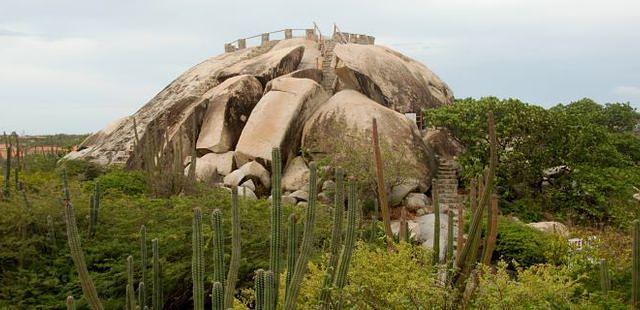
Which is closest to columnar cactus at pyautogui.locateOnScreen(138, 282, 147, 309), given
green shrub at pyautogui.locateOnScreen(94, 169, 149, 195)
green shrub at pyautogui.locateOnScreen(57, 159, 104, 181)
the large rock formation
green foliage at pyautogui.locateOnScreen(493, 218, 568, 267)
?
green foliage at pyautogui.locateOnScreen(493, 218, 568, 267)

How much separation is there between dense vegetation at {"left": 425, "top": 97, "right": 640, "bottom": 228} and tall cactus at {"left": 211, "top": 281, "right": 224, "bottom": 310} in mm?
14269

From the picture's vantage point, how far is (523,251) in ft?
43.5

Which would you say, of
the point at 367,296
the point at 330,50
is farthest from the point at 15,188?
the point at 330,50

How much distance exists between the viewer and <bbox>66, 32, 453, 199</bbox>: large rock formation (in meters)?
19.8

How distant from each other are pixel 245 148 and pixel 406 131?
5.45m

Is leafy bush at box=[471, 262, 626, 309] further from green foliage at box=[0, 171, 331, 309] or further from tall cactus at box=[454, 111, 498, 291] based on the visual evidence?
green foliage at box=[0, 171, 331, 309]

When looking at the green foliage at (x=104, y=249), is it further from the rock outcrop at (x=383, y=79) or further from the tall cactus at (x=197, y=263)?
the rock outcrop at (x=383, y=79)

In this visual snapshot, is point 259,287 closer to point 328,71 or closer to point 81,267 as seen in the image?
point 81,267

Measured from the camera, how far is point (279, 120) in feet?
68.5

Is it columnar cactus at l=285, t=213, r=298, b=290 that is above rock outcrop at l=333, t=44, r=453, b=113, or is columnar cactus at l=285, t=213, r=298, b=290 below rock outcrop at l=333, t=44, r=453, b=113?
below

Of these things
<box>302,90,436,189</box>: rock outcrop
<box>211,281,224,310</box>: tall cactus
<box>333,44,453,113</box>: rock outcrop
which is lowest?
<box>211,281,224,310</box>: tall cactus

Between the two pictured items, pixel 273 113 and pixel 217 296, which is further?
pixel 273 113

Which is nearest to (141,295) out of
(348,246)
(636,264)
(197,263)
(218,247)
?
(197,263)

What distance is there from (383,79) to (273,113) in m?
5.51
